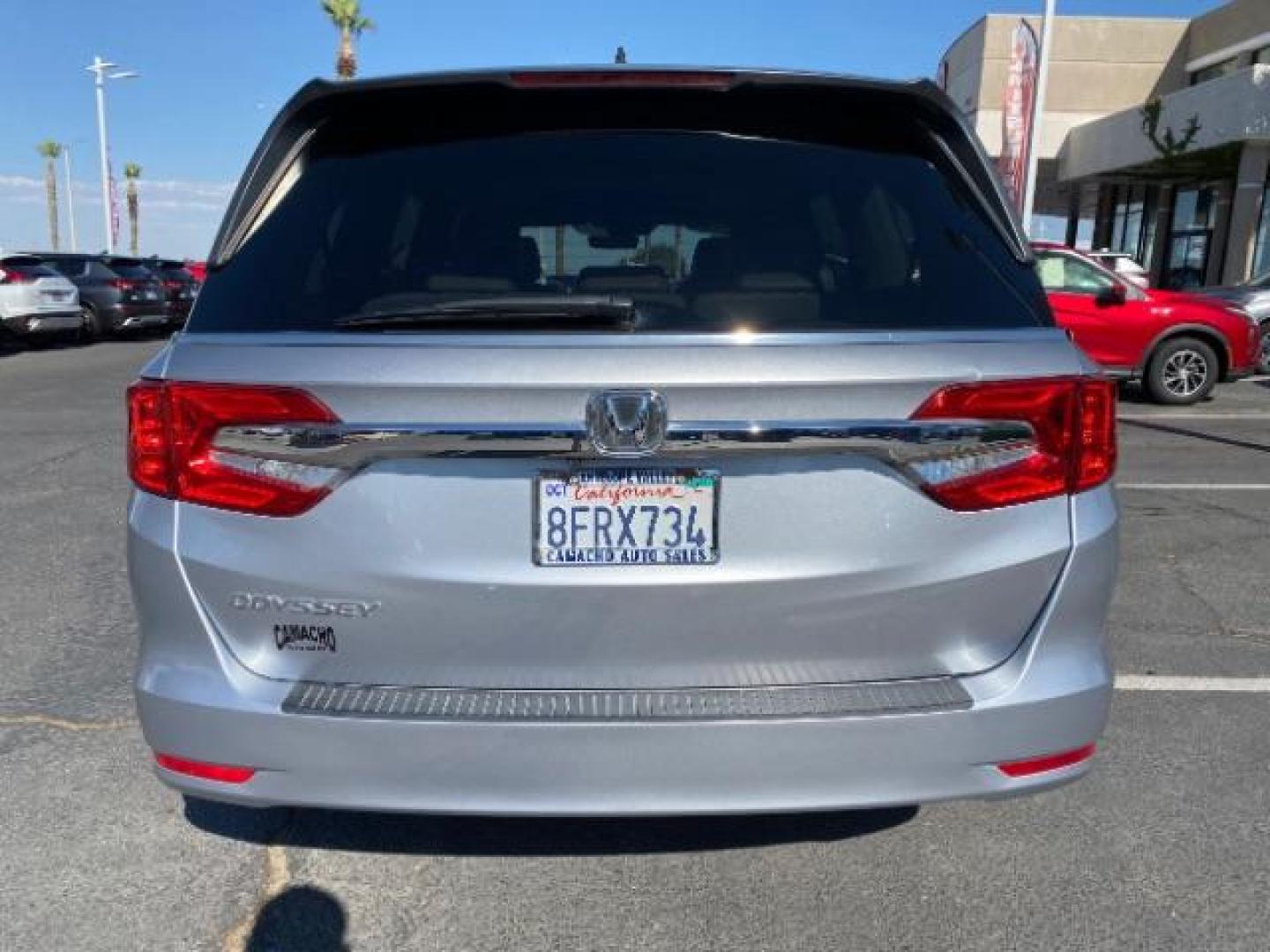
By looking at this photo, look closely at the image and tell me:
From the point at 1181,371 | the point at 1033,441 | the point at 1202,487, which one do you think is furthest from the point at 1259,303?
the point at 1033,441

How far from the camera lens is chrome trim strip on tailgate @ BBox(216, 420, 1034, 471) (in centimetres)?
204

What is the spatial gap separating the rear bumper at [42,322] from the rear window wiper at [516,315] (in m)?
17.1

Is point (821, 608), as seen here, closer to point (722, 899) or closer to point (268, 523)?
point (722, 899)

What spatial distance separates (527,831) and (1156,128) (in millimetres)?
26844

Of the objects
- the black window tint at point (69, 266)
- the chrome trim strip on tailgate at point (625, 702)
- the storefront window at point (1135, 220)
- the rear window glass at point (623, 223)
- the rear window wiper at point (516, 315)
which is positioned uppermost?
the storefront window at point (1135, 220)

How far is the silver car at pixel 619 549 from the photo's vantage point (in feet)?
6.73

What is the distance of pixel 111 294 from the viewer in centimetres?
1975

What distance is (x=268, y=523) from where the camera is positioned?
210cm

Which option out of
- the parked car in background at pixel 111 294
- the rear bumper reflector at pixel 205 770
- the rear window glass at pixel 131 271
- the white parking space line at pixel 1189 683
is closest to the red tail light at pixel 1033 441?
the rear bumper reflector at pixel 205 770

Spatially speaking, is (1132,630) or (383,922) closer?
(383,922)

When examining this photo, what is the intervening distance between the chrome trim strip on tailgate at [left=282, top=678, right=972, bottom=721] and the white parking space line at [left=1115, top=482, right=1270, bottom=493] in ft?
19.2

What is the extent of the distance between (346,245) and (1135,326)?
444 inches

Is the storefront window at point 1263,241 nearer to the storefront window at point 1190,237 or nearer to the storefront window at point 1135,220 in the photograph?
the storefront window at point 1190,237

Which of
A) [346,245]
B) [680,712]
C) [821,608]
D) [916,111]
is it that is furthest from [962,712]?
[346,245]
